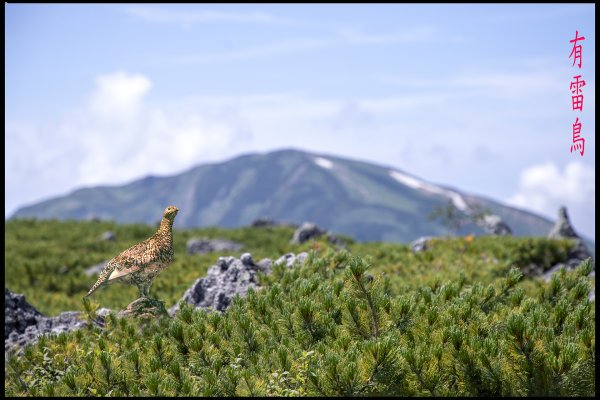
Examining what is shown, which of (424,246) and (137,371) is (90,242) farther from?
(137,371)

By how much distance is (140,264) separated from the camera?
29.0 feet

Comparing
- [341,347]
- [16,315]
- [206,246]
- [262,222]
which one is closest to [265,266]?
[16,315]

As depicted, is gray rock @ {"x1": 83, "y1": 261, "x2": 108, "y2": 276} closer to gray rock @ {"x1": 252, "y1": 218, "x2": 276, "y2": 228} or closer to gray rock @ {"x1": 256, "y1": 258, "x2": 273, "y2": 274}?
gray rock @ {"x1": 256, "y1": 258, "x2": 273, "y2": 274}

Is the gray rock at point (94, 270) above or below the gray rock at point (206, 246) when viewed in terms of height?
above

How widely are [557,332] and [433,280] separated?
3.03m

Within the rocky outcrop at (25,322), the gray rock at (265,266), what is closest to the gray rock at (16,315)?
the rocky outcrop at (25,322)

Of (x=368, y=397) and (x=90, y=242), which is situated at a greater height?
(x=368, y=397)

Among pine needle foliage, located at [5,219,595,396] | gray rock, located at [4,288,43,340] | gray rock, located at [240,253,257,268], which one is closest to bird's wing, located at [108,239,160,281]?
pine needle foliage, located at [5,219,595,396]

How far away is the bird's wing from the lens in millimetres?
8820

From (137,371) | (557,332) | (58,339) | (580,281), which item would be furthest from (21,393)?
(580,281)

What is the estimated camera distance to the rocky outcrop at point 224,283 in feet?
37.4

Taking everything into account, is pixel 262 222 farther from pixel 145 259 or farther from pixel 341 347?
pixel 341 347

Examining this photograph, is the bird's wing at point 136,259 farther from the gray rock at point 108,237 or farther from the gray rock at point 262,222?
the gray rock at point 262,222

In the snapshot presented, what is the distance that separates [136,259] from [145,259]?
0.13m
